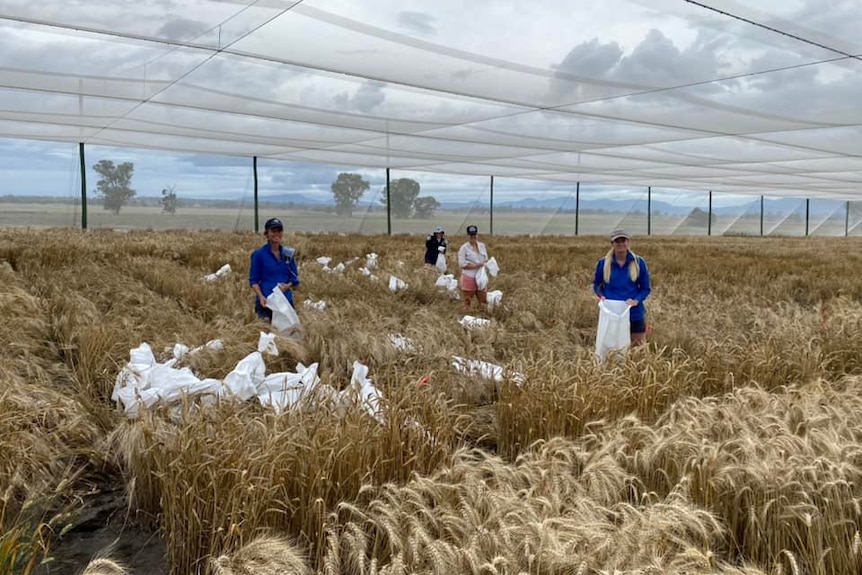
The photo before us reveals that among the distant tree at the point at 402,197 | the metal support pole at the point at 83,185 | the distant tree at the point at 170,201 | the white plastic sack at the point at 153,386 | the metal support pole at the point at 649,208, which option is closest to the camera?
the white plastic sack at the point at 153,386

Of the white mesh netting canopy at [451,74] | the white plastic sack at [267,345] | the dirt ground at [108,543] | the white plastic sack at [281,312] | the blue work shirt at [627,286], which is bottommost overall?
the dirt ground at [108,543]

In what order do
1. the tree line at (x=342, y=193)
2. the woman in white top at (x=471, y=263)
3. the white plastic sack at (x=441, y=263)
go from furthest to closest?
the tree line at (x=342, y=193), the white plastic sack at (x=441, y=263), the woman in white top at (x=471, y=263)

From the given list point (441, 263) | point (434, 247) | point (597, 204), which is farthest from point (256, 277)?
point (597, 204)

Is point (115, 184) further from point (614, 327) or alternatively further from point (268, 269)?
point (614, 327)

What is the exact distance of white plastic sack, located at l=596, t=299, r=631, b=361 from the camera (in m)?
5.55

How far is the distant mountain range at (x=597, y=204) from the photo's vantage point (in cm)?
3091

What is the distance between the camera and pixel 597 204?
4022 cm

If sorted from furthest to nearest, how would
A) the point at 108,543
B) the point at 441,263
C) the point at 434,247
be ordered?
the point at 434,247 → the point at 441,263 → the point at 108,543

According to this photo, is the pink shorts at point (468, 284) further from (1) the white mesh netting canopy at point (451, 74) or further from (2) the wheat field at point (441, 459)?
(1) the white mesh netting canopy at point (451, 74)

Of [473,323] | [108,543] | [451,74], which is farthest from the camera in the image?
[451,74]

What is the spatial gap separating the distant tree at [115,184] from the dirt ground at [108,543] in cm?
2589

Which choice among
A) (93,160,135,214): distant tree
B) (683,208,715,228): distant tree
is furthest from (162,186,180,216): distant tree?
(683,208,715,228): distant tree

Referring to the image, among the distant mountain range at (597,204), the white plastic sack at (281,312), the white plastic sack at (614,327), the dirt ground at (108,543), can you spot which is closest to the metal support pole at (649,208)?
the distant mountain range at (597,204)

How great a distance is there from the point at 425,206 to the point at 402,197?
2.10m
